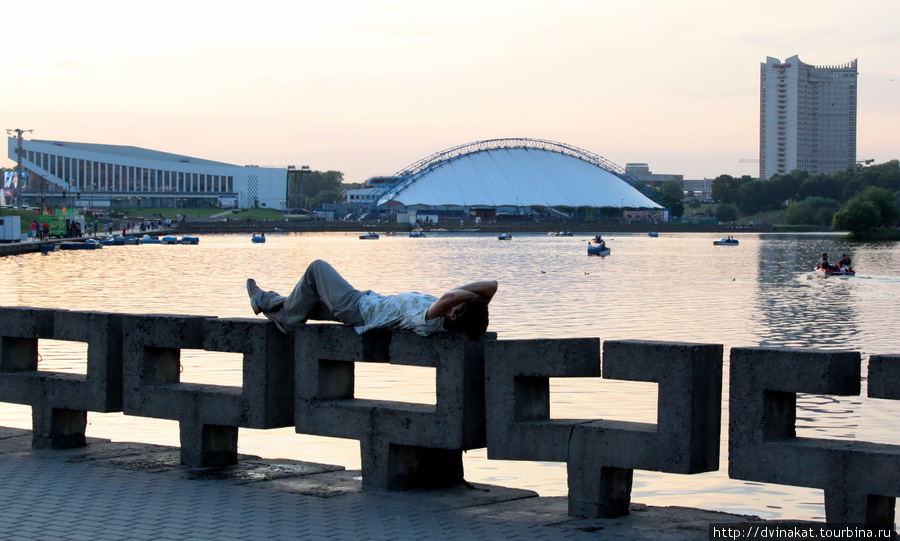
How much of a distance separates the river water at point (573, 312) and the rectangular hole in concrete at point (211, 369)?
0.06 metres

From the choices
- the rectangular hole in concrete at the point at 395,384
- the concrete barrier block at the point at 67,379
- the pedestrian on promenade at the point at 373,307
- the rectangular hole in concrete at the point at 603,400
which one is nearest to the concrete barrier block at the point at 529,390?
the pedestrian on promenade at the point at 373,307

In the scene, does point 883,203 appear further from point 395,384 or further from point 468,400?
point 468,400

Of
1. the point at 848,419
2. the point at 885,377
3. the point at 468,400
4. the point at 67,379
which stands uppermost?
the point at 885,377

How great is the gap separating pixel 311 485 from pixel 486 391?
1.74m

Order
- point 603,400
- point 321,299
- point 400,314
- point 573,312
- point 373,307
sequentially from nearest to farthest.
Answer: point 400,314 → point 373,307 → point 321,299 → point 603,400 → point 573,312

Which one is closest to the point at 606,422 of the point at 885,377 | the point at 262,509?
the point at 885,377

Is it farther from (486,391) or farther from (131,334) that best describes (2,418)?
(486,391)

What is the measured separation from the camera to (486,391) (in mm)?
7570

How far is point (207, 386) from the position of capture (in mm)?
9008

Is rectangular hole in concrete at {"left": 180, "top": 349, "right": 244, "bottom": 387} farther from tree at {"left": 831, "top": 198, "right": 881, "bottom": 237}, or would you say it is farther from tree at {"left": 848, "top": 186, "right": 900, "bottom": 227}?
tree at {"left": 848, "top": 186, "right": 900, "bottom": 227}

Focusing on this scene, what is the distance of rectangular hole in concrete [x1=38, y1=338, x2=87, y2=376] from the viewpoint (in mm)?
19281

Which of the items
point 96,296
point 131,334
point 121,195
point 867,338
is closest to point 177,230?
point 121,195

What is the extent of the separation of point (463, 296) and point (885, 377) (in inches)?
112

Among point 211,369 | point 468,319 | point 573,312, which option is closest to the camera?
point 468,319
